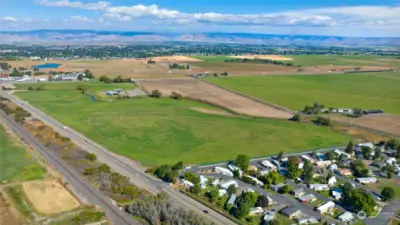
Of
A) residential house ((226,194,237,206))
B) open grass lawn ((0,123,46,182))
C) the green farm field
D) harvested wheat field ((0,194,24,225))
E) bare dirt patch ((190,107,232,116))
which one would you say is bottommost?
harvested wheat field ((0,194,24,225))

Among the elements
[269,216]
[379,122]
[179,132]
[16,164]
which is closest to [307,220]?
[269,216]

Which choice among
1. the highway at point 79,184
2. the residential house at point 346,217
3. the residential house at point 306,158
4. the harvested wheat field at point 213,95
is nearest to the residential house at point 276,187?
the residential house at point 346,217

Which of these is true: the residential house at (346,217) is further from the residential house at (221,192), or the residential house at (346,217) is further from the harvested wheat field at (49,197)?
the harvested wheat field at (49,197)

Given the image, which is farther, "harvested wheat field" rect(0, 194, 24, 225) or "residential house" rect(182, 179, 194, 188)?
"residential house" rect(182, 179, 194, 188)

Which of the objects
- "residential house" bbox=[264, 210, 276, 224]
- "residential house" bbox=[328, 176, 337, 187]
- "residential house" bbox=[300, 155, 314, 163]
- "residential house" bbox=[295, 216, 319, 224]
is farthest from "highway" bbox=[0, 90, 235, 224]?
"residential house" bbox=[300, 155, 314, 163]

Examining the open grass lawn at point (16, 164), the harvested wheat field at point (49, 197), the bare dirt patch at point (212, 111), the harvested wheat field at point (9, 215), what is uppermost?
the bare dirt patch at point (212, 111)

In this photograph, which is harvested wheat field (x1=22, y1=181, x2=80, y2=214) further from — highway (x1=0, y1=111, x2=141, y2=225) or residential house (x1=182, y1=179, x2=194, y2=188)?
residential house (x1=182, y1=179, x2=194, y2=188)

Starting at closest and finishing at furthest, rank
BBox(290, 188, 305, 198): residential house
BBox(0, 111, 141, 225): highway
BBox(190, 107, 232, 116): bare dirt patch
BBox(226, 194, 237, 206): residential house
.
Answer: BBox(0, 111, 141, 225): highway
BBox(226, 194, 237, 206): residential house
BBox(290, 188, 305, 198): residential house
BBox(190, 107, 232, 116): bare dirt patch

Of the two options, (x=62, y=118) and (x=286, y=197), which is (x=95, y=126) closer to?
(x=62, y=118)
